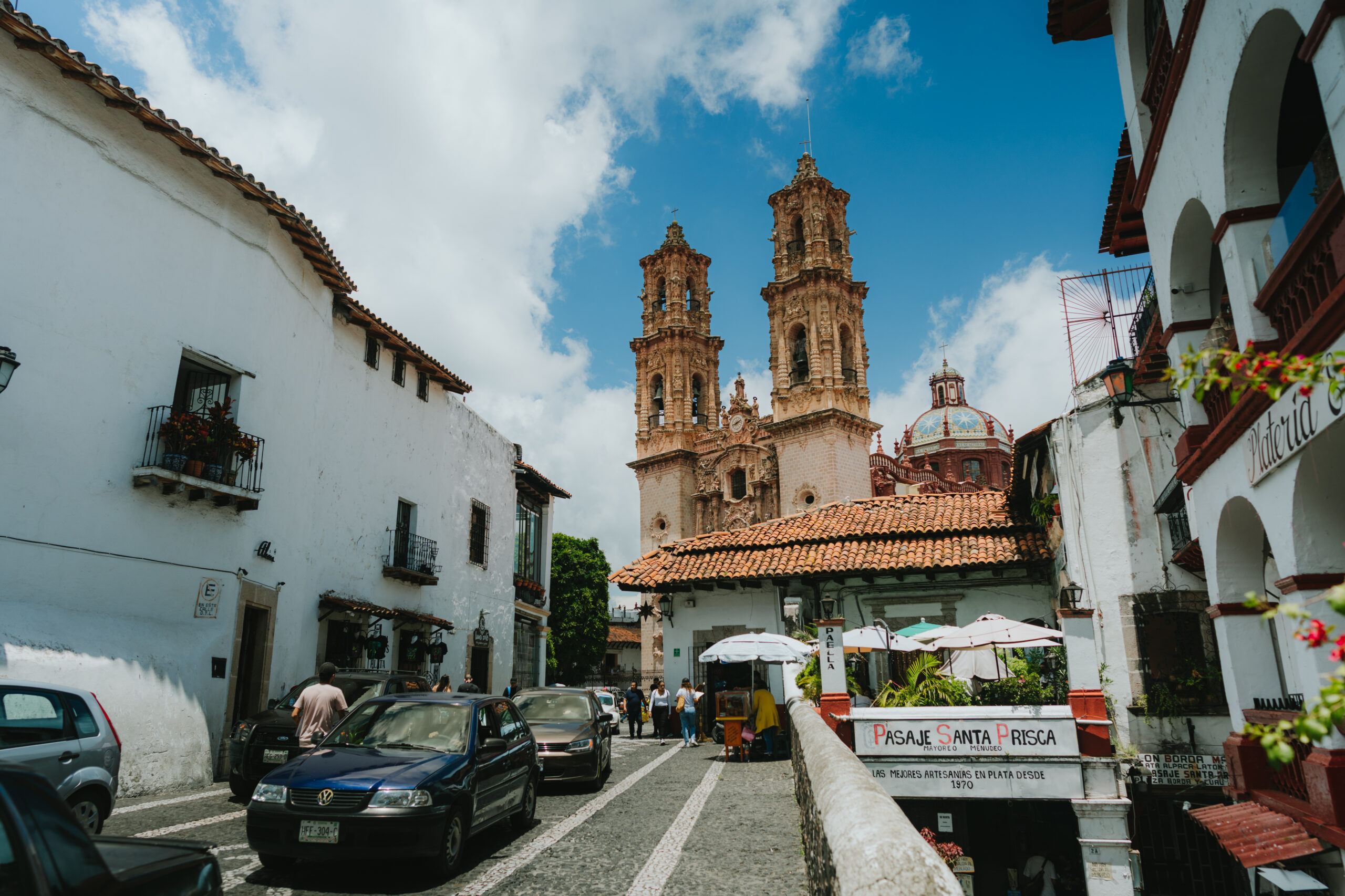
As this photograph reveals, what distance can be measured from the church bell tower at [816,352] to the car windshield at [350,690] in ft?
104

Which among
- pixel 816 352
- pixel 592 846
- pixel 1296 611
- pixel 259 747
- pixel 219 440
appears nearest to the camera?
pixel 1296 611

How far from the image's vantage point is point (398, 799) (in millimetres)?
6395

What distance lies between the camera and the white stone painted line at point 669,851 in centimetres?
649

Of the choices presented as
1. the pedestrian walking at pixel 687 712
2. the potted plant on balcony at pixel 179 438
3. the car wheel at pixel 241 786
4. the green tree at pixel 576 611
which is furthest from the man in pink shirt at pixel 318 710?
the green tree at pixel 576 611

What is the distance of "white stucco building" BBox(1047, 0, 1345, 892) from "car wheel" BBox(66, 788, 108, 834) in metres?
9.38

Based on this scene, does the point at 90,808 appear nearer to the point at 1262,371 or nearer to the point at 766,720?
the point at 1262,371

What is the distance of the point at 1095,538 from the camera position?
14.5 metres

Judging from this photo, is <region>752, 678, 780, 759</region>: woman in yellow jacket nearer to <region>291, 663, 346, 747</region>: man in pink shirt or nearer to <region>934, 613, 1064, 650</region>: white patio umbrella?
<region>934, 613, 1064, 650</region>: white patio umbrella

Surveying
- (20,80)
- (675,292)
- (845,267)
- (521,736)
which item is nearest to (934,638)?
(521,736)

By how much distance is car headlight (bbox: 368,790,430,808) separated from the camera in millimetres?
6344

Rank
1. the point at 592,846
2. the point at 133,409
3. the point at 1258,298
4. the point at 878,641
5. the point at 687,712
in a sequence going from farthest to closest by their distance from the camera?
1. the point at 687,712
2. the point at 878,641
3. the point at 133,409
4. the point at 592,846
5. the point at 1258,298

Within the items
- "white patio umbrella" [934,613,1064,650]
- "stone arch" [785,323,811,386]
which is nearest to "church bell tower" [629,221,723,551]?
"stone arch" [785,323,811,386]

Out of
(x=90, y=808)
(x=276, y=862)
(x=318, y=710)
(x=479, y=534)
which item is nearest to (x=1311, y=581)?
(x=276, y=862)

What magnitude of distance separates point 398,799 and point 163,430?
8.43 m
